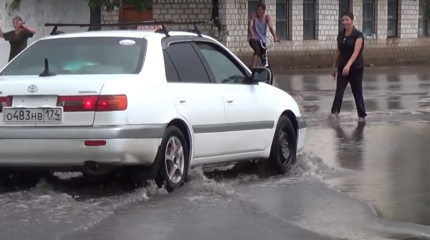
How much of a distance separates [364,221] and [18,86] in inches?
114

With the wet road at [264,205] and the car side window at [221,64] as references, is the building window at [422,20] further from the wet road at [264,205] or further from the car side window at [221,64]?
the car side window at [221,64]

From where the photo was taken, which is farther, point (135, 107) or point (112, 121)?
point (135, 107)

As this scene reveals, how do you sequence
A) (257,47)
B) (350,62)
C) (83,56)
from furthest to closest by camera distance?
(257,47) < (350,62) < (83,56)

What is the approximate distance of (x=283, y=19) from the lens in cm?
3328

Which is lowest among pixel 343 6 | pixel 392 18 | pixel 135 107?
pixel 392 18

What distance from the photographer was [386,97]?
1933 cm

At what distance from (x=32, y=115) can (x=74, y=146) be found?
45 centimetres

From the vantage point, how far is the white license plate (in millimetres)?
8062

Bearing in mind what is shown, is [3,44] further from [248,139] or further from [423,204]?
[423,204]

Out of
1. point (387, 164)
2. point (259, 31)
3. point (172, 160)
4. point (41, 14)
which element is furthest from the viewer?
point (41, 14)

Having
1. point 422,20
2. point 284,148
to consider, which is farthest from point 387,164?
point 422,20

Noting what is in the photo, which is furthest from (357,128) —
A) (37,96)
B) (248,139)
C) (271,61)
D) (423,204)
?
(271,61)

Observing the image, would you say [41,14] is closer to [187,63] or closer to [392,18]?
[392,18]

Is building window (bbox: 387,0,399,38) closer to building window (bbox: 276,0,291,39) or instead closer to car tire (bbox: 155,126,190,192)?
building window (bbox: 276,0,291,39)
